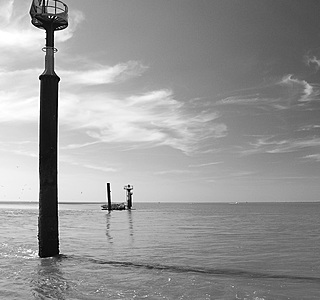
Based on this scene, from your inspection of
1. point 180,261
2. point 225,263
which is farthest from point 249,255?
point 180,261

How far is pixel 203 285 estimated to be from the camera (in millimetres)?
10164

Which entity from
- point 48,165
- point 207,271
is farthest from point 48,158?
point 207,271

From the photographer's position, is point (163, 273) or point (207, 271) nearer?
point (163, 273)

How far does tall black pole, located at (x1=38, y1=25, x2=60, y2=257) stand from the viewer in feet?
40.4

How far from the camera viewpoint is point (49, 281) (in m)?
10.5

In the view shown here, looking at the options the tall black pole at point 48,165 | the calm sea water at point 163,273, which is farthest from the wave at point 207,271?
the tall black pole at point 48,165

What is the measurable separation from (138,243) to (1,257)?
25.4 ft

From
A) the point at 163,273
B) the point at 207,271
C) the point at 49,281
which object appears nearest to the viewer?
the point at 49,281

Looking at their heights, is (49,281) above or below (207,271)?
above

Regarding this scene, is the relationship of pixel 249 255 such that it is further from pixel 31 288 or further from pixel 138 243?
pixel 31 288

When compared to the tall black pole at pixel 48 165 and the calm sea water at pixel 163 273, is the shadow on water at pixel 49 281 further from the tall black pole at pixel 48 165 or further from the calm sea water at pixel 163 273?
the tall black pole at pixel 48 165

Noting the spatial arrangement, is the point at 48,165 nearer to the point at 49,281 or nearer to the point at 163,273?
the point at 49,281

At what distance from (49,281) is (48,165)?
3.70 metres

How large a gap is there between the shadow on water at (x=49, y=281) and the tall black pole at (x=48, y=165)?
34 cm
